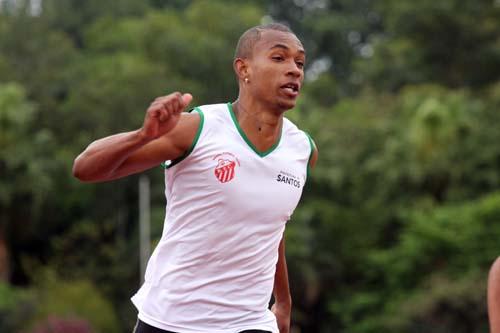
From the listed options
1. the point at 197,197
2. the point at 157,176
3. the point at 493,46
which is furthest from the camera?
the point at 493,46

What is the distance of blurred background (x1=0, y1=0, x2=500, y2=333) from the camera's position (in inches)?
1465

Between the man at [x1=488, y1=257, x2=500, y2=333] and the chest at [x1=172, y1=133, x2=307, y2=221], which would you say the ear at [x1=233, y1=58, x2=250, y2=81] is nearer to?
the chest at [x1=172, y1=133, x2=307, y2=221]

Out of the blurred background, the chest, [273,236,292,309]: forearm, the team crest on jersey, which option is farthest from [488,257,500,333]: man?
the blurred background

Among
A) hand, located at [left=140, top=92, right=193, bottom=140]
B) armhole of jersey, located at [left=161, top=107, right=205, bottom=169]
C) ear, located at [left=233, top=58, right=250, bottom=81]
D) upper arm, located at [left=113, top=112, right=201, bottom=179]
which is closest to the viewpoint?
hand, located at [left=140, top=92, right=193, bottom=140]

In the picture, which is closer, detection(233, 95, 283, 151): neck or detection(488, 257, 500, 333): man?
detection(488, 257, 500, 333): man

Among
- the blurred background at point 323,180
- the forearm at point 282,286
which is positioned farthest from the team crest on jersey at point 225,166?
the blurred background at point 323,180

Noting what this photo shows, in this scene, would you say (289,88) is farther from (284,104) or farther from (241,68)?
(241,68)

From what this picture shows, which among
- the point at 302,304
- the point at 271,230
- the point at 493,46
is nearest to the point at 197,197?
the point at 271,230

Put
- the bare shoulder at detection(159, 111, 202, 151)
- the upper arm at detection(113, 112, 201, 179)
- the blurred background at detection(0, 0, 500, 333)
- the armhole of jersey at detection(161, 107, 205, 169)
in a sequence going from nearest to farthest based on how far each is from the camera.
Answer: the upper arm at detection(113, 112, 201, 179) → the bare shoulder at detection(159, 111, 202, 151) → the armhole of jersey at detection(161, 107, 205, 169) → the blurred background at detection(0, 0, 500, 333)

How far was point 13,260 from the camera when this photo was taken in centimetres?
4200

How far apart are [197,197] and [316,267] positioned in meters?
34.6

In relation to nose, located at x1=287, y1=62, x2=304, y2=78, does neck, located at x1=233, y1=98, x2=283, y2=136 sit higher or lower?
lower

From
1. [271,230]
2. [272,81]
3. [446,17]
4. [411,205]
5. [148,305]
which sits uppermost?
[446,17]

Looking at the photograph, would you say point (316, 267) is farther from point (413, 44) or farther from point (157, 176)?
point (413, 44)
